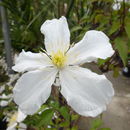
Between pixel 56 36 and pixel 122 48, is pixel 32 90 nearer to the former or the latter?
pixel 56 36

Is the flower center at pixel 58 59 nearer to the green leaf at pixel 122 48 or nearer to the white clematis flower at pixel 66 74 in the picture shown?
the white clematis flower at pixel 66 74

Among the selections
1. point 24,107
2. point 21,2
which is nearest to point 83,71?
point 24,107

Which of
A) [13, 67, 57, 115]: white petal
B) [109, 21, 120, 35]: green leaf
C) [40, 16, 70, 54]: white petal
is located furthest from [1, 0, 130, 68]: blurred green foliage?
[13, 67, 57, 115]: white petal

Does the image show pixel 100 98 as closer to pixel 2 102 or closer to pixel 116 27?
pixel 116 27

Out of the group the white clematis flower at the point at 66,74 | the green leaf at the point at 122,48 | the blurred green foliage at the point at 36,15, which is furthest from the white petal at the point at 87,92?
the blurred green foliage at the point at 36,15

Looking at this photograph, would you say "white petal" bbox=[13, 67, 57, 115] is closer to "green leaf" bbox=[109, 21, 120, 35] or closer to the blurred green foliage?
"green leaf" bbox=[109, 21, 120, 35]
